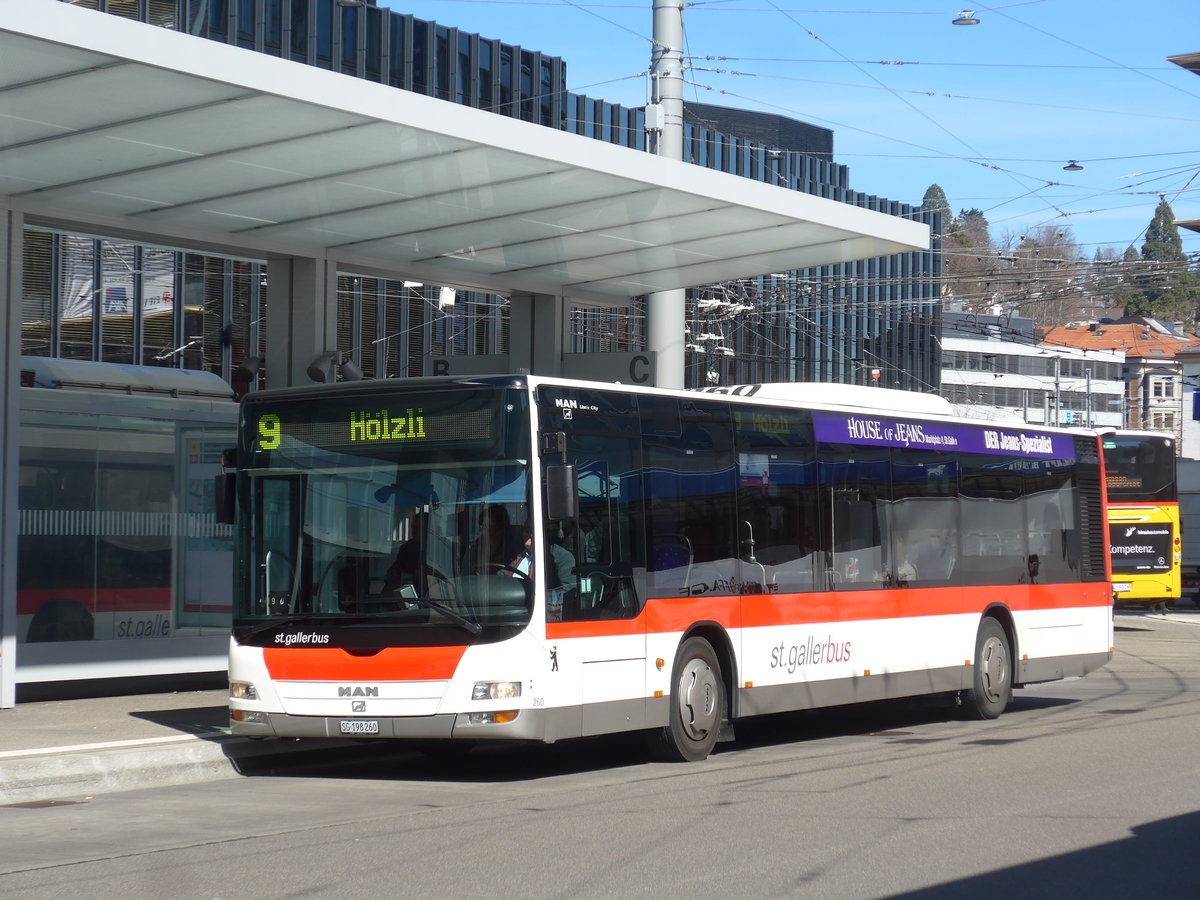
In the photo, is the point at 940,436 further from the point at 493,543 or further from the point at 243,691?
the point at 243,691

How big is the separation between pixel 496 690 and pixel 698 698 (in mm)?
2173

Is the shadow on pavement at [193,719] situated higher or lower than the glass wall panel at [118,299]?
lower

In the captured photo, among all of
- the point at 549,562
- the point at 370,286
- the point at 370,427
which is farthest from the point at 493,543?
the point at 370,286

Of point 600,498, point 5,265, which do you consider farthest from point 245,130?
point 600,498

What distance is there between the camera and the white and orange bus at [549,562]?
10438mm

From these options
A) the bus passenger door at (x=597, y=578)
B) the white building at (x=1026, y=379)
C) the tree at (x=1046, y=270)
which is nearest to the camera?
the bus passenger door at (x=597, y=578)

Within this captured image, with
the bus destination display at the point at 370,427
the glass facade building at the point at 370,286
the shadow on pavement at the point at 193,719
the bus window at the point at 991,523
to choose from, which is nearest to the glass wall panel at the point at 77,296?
the glass facade building at the point at 370,286

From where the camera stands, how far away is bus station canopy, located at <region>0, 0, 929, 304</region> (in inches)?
424

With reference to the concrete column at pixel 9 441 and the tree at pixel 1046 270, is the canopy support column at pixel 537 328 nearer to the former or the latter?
the concrete column at pixel 9 441

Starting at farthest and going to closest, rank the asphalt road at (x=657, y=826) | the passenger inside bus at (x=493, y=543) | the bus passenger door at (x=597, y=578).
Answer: the bus passenger door at (x=597, y=578) → the passenger inside bus at (x=493, y=543) → the asphalt road at (x=657, y=826)

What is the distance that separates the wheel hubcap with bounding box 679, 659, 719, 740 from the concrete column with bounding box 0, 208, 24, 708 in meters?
5.71

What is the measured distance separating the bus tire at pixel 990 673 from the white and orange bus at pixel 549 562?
5.67 ft

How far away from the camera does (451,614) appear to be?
34.2 feet

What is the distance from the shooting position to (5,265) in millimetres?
13609
